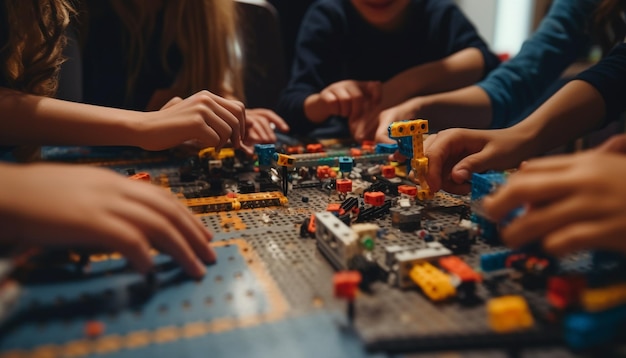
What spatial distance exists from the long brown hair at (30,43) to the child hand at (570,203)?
116 centimetres

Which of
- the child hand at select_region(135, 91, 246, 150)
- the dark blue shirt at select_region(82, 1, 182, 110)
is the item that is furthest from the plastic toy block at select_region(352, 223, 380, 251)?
the dark blue shirt at select_region(82, 1, 182, 110)

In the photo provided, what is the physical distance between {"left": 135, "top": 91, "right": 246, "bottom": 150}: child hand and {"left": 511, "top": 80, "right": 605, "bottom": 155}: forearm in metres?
0.71

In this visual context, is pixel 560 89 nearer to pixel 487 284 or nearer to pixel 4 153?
pixel 487 284

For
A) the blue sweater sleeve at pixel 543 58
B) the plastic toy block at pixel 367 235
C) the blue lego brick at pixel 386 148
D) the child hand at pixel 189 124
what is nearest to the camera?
the plastic toy block at pixel 367 235

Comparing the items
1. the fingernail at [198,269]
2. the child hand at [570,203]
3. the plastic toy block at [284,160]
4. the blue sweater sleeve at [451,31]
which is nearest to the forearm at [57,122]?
the plastic toy block at [284,160]

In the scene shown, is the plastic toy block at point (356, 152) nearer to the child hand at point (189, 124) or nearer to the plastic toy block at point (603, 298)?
the child hand at point (189, 124)

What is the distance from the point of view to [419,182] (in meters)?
1.09

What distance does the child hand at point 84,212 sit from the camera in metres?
0.53

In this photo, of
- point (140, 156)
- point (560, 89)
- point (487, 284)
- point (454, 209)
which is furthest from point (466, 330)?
point (140, 156)

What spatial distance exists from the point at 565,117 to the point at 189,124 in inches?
35.9

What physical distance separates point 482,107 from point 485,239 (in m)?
0.80

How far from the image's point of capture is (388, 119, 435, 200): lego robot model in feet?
3.34

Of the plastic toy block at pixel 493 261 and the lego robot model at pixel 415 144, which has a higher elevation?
A: the lego robot model at pixel 415 144

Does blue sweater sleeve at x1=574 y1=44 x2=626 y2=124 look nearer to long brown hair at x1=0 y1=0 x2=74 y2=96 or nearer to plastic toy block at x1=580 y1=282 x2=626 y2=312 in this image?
plastic toy block at x1=580 y1=282 x2=626 y2=312
